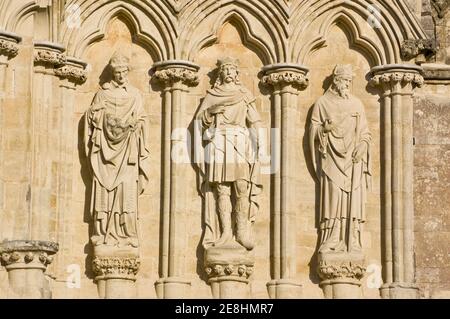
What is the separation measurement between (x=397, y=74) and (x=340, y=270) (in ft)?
8.07

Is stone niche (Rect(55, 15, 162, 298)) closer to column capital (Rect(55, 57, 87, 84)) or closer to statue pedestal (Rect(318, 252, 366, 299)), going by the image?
column capital (Rect(55, 57, 87, 84))

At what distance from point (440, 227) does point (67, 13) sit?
16.7 feet

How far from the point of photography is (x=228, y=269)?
74.7 ft

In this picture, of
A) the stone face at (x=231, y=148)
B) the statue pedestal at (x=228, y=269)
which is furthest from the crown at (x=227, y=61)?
the statue pedestal at (x=228, y=269)

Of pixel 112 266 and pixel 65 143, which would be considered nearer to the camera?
pixel 112 266

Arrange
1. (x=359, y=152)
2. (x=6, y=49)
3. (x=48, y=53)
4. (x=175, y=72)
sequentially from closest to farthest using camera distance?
(x=6, y=49) < (x=48, y=53) < (x=359, y=152) < (x=175, y=72)

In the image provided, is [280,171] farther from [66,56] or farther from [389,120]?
[66,56]

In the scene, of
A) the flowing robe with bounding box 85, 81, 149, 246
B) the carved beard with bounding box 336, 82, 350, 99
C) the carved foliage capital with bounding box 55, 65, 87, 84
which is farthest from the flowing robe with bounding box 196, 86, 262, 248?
the carved foliage capital with bounding box 55, 65, 87, 84

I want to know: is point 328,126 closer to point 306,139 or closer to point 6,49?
point 306,139

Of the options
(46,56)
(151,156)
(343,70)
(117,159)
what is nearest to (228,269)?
(151,156)

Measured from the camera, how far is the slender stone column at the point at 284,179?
75.3 ft

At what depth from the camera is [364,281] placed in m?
23.1

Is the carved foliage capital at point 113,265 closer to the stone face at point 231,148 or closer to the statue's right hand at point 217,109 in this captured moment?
the stone face at point 231,148

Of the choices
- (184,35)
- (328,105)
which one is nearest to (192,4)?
(184,35)
